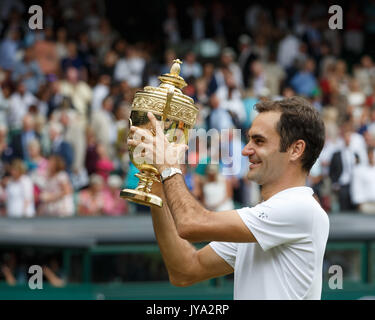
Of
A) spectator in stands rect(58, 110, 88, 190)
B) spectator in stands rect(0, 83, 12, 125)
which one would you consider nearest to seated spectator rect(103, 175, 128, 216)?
spectator in stands rect(58, 110, 88, 190)

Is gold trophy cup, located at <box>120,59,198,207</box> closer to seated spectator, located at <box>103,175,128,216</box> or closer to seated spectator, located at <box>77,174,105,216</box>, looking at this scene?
seated spectator, located at <box>103,175,128,216</box>

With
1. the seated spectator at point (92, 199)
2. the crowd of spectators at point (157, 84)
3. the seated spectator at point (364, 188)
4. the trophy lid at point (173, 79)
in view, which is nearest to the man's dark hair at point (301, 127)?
the trophy lid at point (173, 79)

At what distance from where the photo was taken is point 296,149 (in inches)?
113

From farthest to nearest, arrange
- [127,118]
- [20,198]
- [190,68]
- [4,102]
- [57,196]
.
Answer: [190,68]
[4,102]
[57,196]
[20,198]
[127,118]

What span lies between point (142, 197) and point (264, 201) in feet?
1.57

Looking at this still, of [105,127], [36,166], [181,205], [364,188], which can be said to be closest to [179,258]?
[181,205]

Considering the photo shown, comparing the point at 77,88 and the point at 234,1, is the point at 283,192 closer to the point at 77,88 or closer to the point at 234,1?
the point at 77,88

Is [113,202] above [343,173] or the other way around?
the other way around

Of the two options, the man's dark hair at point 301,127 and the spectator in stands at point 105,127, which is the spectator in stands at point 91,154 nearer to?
the spectator in stands at point 105,127

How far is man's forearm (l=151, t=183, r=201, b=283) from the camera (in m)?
3.11

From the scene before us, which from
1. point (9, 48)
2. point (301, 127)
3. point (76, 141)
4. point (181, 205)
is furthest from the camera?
point (9, 48)

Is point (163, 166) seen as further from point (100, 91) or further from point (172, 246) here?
point (100, 91)

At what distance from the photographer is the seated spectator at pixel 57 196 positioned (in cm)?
927
